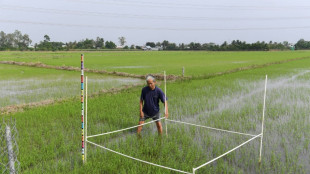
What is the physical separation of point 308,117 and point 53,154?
5.41 meters

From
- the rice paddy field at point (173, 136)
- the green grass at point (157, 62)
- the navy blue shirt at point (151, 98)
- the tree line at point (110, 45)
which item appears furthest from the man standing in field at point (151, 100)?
the tree line at point (110, 45)

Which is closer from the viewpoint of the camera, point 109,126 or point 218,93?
point 109,126

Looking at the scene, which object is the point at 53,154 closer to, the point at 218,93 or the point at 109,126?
the point at 109,126

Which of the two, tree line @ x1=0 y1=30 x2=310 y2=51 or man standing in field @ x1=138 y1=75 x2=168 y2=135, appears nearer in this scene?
man standing in field @ x1=138 y1=75 x2=168 y2=135

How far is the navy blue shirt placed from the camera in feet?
14.0

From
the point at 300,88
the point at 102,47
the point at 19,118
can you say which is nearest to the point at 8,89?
the point at 19,118

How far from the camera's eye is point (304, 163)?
12.1 feet

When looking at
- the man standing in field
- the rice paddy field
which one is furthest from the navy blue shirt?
the rice paddy field

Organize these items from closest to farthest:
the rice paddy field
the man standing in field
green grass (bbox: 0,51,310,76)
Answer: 1. the rice paddy field
2. the man standing in field
3. green grass (bbox: 0,51,310,76)

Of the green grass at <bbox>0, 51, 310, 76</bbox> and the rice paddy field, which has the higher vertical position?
the green grass at <bbox>0, 51, 310, 76</bbox>

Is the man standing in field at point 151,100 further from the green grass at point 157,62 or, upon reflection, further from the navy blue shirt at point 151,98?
the green grass at point 157,62

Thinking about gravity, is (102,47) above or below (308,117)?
above

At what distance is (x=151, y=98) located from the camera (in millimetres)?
4316

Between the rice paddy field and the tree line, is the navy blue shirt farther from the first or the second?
the tree line
